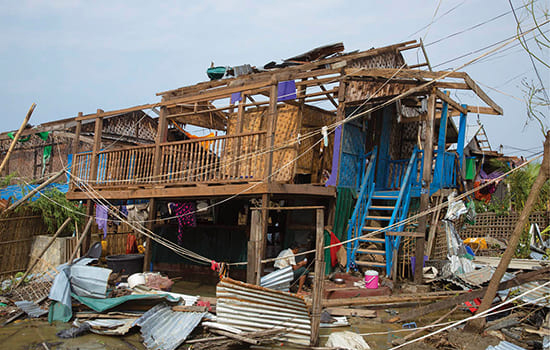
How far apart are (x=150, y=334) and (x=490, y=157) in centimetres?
1735

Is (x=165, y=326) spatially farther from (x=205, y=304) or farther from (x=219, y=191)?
(x=219, y=191)

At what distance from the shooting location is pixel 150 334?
6.91 m

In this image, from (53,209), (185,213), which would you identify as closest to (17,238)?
(53,209)

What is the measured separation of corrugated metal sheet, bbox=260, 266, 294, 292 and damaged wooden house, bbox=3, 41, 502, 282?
817 millimetres

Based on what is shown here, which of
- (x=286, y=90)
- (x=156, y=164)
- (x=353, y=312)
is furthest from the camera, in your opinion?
(x=156, y=164)

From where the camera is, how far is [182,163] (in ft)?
30.7

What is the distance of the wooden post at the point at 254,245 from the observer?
23.5 feet

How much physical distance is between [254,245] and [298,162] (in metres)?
3.81

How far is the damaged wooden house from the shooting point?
8.83 metres

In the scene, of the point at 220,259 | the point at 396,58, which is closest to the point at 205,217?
the point at 220,259

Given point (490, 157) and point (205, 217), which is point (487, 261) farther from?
point (490, 157)

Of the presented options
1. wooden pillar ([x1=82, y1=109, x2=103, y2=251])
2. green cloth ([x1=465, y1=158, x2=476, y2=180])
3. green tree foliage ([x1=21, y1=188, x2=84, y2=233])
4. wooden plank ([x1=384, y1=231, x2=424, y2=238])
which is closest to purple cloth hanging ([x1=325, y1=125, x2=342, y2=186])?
wooden plank ([x1=384, y1=231, x2=424, y2=238])

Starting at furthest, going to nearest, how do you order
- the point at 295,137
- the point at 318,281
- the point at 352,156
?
the point at 295,137 → the point at 352,156 → the point at 318,281

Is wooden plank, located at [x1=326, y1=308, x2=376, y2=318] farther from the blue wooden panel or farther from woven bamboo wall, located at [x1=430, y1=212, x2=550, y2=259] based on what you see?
woven bamboo wall, located at [x1=430, y1=212, x2=550, y2=259]
